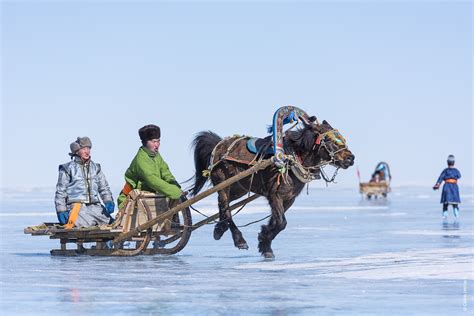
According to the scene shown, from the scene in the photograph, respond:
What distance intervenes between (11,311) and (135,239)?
4955mm

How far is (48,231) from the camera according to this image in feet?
42.5

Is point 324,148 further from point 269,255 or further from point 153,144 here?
point 153,144

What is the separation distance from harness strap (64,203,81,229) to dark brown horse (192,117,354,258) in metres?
1.82

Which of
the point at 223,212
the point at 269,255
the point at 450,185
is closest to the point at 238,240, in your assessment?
the point at 223,212

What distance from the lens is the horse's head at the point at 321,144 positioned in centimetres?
1305

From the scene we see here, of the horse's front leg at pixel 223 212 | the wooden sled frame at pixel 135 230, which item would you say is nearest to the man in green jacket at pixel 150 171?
the wooden sled frame at pixel 135 230

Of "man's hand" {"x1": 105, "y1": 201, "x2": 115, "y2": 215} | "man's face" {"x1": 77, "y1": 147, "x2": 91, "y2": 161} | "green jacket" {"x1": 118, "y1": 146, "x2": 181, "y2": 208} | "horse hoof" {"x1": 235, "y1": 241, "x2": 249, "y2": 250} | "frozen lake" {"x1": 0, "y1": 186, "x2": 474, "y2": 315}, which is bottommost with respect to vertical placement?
"frozen lake" {"x1": 0, "y1": 186, "x2": 474, "y2": 315}

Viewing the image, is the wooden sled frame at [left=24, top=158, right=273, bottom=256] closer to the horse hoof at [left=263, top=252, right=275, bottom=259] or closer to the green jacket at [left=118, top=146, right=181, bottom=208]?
the green jacket at [left=118, top=146, right=181, bottom=208]

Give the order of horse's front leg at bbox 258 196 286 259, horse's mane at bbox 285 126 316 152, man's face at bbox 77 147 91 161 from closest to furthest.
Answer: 1. horse's front leg at bbox 258 196 286 259
2. horse's mane at bbox 285 126 316 152
3. man's face at bbox 77 147 91 161

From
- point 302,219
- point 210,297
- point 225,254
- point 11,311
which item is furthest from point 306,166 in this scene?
point 302,219

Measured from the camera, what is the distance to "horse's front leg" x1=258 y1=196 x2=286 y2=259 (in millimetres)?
13047

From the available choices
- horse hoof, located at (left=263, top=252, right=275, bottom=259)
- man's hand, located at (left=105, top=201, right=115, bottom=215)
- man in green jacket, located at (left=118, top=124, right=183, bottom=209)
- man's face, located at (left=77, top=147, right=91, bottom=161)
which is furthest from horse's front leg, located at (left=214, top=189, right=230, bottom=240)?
man's face, located at (left=77, top=147, right=91, bottom=161)

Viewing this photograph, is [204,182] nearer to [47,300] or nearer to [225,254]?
[225,254]

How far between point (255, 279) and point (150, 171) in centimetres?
297
